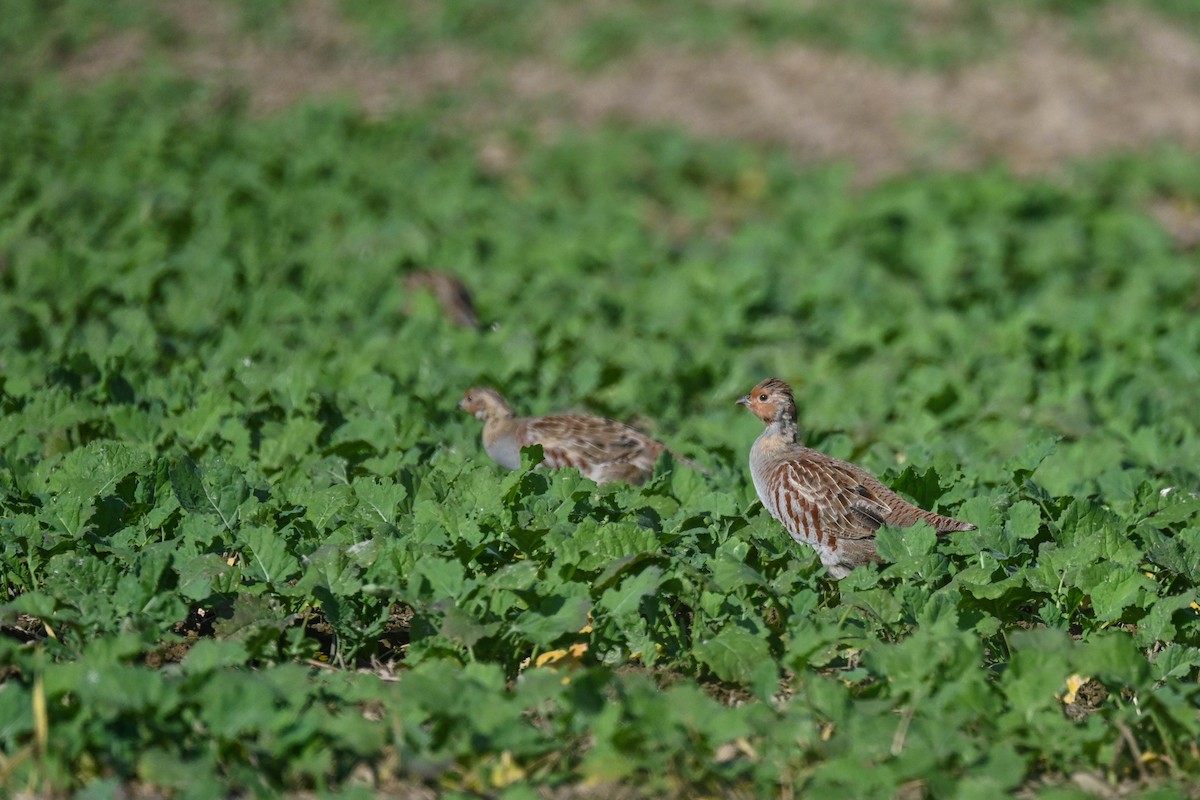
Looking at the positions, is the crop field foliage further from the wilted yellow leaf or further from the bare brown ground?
the bare brown ground

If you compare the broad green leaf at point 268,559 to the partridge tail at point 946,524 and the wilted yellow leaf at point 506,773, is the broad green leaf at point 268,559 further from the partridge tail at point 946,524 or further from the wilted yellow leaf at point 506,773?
the partridge tail at point 946,524

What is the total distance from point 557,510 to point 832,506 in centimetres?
112

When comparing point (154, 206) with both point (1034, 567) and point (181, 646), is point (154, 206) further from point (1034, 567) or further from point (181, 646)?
point (1034, 567)

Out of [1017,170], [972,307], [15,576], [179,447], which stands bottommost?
[1017,170]

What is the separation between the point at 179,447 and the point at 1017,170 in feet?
37.4

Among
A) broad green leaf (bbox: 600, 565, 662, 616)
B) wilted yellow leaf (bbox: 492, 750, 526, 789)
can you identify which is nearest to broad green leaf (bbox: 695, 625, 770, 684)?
broad green leaf (bbox: 600, 565, 662, 616)

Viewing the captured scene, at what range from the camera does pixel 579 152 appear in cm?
1492

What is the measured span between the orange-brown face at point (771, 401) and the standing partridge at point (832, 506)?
290mm

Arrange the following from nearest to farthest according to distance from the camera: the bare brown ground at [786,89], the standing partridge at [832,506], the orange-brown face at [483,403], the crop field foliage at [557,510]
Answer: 1. the crop field foliage at [557,510]
2. the standing partridge at [832,506]
3. the orange-brown face at [483,403]
4. the bare brown ground at [786,89]

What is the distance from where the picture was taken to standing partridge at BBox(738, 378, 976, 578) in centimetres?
562

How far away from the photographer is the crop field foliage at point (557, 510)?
13.1ft

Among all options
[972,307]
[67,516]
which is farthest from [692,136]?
[67,516]

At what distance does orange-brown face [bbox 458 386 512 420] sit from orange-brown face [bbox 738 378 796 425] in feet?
4.65

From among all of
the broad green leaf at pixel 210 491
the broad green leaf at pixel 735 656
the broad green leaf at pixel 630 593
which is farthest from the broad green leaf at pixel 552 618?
the broad green leaf at pixel 210 491
